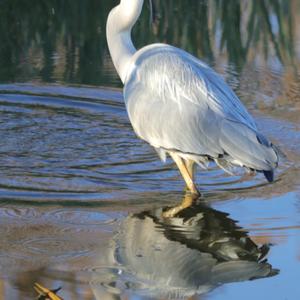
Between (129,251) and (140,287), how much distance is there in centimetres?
48

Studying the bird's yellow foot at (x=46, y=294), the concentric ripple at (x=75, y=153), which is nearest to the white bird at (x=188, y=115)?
the concentric ripple at (x=75, y=153)

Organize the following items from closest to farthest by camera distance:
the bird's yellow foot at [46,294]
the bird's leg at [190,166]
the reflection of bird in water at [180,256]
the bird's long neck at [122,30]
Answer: the bird's yellow foot at [46,294] < the reflection of bird in water at [180,256] < the bird's leg at [190,166] < the bird's long neck at [122,30]

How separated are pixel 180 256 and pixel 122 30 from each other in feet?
7.42

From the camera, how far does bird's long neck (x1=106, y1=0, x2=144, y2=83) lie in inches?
268

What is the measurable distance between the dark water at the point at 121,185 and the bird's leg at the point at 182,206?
4 centimetres

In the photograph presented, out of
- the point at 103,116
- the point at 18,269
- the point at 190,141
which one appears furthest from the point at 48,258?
the point at 103,116

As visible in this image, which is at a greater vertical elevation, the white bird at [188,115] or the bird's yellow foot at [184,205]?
the white bird at [188,115]

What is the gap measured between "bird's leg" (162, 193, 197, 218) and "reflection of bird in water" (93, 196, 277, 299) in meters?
0.04

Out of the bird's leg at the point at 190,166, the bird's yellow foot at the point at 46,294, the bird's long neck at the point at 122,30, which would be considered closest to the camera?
the bird's yellow foot at the point at 46,294

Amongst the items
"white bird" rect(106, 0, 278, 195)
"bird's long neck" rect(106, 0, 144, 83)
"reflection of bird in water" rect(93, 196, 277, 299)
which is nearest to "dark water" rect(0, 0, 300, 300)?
"reflection of bird in water" rect(93, 196, 277, 299)

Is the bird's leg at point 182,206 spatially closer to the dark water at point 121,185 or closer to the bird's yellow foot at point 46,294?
the dark water at point 121,185

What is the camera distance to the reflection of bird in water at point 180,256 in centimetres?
469

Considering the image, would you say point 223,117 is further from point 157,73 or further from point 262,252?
point 262,252

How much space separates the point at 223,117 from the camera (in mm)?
5992
